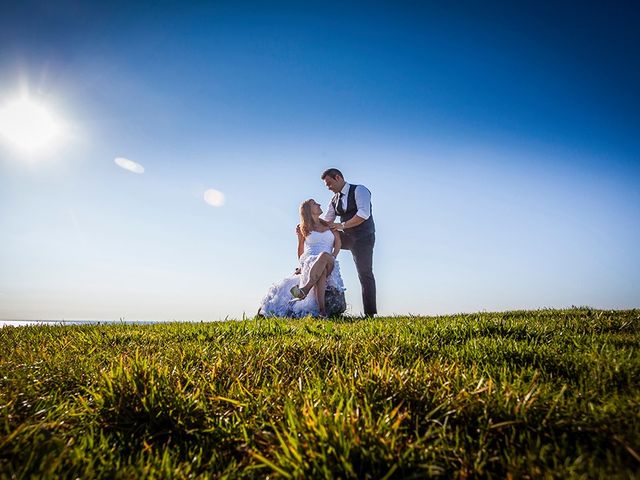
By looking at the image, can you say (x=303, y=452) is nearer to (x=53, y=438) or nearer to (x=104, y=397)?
(x=53, y=438)

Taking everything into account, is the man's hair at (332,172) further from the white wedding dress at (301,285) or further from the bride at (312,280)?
the white wedding dress at (301,285)

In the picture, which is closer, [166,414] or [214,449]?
[214,449]

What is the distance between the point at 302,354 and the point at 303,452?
154 cm

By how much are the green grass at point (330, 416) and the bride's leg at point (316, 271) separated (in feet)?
17.8

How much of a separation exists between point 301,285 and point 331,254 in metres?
1.05

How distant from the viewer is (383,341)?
3.16 m

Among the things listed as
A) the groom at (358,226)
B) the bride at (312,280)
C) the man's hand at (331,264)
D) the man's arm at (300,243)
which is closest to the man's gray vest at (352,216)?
the groom at (358,226)

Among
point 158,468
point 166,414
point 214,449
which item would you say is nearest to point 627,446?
point 214,449

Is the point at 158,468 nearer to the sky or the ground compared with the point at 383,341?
nearer to the ground

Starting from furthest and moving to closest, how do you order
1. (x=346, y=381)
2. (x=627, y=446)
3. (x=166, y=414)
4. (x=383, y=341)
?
(x=383, y=341)
(x=346, y=381)
(x=166, y=414)
(x=627, y=446)

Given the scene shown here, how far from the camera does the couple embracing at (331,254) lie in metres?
8.75

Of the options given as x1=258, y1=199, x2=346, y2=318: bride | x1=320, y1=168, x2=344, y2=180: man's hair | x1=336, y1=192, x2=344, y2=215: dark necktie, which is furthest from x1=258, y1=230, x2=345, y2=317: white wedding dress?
x1=320, y1=168, x2=344, y2=180: man's hair

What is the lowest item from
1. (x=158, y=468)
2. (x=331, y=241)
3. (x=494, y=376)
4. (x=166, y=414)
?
(x=158, y=468)

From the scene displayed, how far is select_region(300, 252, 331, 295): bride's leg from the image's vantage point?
27.4 ft
